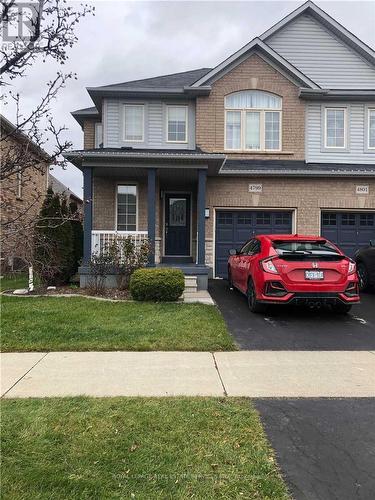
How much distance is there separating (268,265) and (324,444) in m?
4.78

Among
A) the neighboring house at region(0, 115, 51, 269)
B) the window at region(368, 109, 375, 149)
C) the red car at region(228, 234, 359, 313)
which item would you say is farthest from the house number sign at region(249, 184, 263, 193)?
the neighboring house at region(0, 115, 51, 269)

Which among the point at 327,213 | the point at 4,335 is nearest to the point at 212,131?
the point at 327,213

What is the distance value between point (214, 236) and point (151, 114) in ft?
15.6

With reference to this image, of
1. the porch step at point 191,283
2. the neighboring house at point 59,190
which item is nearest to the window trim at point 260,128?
the porch step at point 191,283

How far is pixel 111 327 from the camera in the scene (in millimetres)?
7148

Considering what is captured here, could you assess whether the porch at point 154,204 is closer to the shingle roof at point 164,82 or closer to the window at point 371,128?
the shingle roof at point 164,82

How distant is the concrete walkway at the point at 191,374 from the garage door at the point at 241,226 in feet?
28.2

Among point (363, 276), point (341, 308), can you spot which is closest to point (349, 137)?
point (363, 276)

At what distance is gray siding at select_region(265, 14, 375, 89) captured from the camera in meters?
15.8

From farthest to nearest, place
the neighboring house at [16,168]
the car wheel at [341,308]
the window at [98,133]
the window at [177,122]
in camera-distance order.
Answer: the window at [98,133], the window at [177,122], the car wheel at [341,308], the neighboring house at [16,168]

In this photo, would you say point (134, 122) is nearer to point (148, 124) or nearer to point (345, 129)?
point (148, 124)

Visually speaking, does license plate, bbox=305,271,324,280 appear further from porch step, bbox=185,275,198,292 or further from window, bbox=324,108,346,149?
window, bbox=324,108,346,149

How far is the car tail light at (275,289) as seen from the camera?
25.6 ft

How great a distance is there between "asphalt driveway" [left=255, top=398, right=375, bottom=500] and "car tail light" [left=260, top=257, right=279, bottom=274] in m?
3.73
